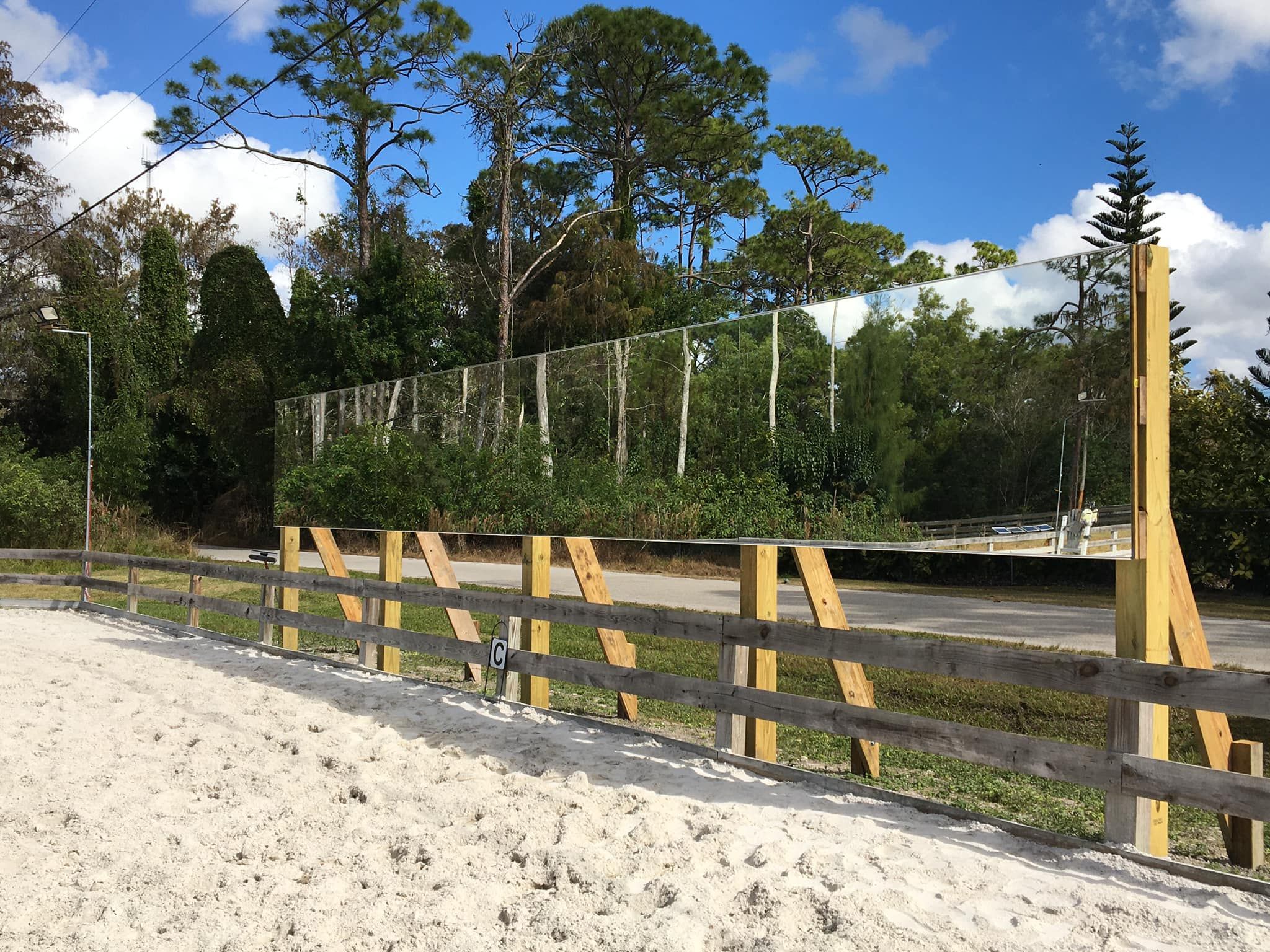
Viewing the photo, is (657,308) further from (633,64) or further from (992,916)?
(992,916)

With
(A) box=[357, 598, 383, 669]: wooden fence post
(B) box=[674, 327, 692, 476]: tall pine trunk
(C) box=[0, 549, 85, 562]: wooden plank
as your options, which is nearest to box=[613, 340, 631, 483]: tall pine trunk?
(B) box=[674, 327, 692, 476]: tall pine trunk

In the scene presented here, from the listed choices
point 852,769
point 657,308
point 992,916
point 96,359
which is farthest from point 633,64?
point 992,916

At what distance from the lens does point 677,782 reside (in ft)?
15.6

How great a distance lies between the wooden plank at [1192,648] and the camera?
4.10 metres

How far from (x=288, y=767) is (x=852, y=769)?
3.03 metres

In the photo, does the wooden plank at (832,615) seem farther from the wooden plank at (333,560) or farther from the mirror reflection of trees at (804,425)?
the wooden plank at (333,560)

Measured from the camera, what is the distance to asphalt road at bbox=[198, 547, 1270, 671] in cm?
887

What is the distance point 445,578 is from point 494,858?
466 cm

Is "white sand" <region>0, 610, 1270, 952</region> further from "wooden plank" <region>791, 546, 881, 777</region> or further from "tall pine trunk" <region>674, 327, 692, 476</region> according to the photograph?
"tall pine trunk" <region>674, 327, 692, 476</region>

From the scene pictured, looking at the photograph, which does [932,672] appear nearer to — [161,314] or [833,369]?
[833,369]

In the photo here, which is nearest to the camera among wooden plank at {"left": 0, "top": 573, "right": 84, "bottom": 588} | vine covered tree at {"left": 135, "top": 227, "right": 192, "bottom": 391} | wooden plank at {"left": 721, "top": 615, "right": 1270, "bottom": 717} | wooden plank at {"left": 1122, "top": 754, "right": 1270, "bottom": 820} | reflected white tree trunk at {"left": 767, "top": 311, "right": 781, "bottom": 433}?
wooden plank at {"left": 1122, "top": 754, "right": 1270, "bottom": 820}

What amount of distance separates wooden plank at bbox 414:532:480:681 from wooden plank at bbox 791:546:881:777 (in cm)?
350

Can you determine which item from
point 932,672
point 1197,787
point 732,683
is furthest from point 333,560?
point 1197,787

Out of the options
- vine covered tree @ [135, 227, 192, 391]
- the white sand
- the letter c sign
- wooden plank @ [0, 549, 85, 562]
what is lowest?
the white sand
